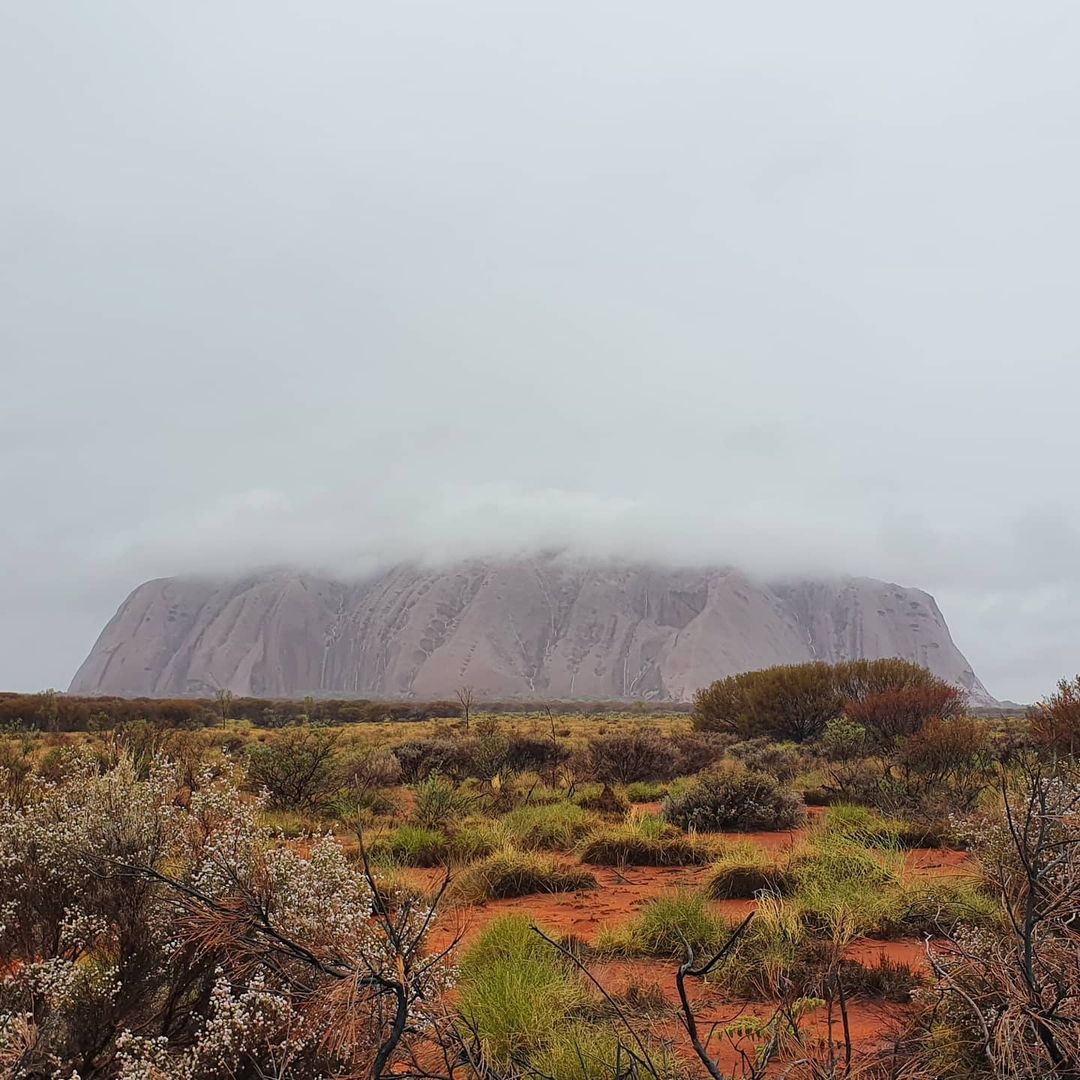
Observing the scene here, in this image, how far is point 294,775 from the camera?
12.9m

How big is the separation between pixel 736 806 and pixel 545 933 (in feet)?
20.9

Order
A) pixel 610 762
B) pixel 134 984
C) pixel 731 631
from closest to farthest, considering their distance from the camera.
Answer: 1. pixel 134 984
2. pixel 610 762
3. pixel 731 631

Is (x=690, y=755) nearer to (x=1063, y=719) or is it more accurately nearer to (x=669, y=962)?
(x=1063, y=719)

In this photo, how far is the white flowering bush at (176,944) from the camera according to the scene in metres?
2.67

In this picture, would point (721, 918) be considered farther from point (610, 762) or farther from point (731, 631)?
point (731, 631)

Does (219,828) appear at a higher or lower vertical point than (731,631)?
higher

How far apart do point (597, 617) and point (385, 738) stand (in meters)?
144

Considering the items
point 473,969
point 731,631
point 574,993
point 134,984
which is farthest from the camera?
point 731,631

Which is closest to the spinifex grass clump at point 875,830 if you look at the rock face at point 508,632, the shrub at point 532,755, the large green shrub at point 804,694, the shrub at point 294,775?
the shrub at point 532,755

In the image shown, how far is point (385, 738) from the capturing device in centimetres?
2670

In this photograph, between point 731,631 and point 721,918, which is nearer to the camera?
point 721,918

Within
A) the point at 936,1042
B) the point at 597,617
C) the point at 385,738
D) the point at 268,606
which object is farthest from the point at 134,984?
the point at 268,606

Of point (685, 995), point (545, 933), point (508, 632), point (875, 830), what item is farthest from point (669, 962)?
point (508, 632)

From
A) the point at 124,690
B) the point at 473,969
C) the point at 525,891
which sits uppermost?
the point at 473,969
